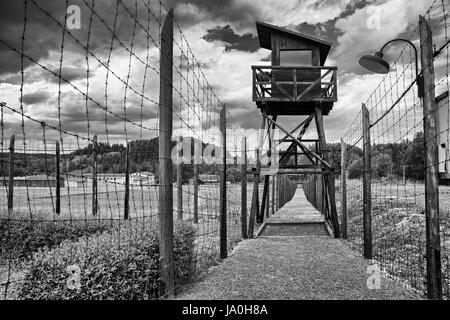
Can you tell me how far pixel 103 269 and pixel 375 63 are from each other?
5453mm

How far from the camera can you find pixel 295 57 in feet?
43.8

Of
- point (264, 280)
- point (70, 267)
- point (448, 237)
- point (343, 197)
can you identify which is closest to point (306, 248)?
point (343, 197)

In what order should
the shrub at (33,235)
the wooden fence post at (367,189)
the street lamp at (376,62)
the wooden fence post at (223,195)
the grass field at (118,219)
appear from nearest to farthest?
the grass field at (118,219) < the street lamp at (376,62) < the wooden fence post at (367,189) < the wooden fence post at (223,195) < the shrub at (33,235)

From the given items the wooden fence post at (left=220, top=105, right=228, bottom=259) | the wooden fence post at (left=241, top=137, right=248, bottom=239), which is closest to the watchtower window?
the wooden fence post at (left=241, top=137, right=248, bottom=239)

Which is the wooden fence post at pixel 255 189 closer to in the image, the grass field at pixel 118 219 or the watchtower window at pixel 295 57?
Answer: the grass field at pixel 118 219

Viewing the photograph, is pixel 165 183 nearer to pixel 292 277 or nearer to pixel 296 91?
pixel 292 277

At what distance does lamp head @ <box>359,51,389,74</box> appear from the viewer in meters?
6.28

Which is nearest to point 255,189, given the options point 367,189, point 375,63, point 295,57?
point 367,189

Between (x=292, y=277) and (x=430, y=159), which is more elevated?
(x=430, y=159)

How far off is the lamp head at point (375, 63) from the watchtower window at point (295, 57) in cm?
700

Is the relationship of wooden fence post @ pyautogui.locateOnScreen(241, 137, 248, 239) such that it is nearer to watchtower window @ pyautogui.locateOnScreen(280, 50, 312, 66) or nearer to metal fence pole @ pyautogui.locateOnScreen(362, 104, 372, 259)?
metal fence pole @ pyautogui.locateOnScreen(362, 104, 372, 259)

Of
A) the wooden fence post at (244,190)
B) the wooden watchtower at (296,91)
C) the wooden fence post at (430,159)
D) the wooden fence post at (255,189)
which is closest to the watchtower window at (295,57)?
the wooden watchtower at (296,91)

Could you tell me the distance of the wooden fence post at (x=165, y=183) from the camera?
15.0ft

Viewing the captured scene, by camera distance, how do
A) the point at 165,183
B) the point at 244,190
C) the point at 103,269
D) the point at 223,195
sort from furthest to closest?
the point at 244,190
the point at 223,195
the point at 165,183
the point at 103,269
